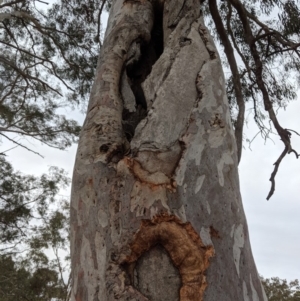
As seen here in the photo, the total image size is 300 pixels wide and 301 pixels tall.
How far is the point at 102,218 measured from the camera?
1.14 m

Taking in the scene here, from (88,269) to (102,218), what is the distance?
0.12m

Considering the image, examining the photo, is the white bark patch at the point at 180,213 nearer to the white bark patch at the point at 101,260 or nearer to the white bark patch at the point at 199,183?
the white bark patch at the point at 199,183

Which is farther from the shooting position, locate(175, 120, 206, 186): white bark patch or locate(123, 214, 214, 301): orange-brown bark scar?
locate(175, 120, 206, 186): white bark patch

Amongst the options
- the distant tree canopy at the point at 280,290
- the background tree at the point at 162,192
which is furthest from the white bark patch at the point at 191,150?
the distant tree canopy at the point at 280,290

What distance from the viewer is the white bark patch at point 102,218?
1126 mm

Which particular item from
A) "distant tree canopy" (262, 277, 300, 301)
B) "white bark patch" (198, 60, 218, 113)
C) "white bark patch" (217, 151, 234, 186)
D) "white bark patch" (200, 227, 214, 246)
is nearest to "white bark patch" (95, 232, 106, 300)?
"white bark patch" (200, 227, 214, 246)

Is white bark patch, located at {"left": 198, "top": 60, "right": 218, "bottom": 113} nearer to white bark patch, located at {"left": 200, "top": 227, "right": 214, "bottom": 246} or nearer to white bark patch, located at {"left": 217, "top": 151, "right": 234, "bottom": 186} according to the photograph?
white bark patch, located at {"left": 217, "top": 151, "right": 234, "bottom": 186}

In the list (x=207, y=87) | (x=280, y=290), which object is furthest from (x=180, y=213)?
(x=280, y=290)

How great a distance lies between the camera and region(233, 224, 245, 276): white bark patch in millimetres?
1120

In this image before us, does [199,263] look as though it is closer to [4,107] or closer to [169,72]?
[169,72]

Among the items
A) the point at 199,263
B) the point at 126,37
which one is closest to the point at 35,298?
the point at 126,37

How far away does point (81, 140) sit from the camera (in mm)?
1354

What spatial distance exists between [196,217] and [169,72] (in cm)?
55

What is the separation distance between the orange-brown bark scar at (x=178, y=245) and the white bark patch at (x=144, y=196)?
0.04 metres
